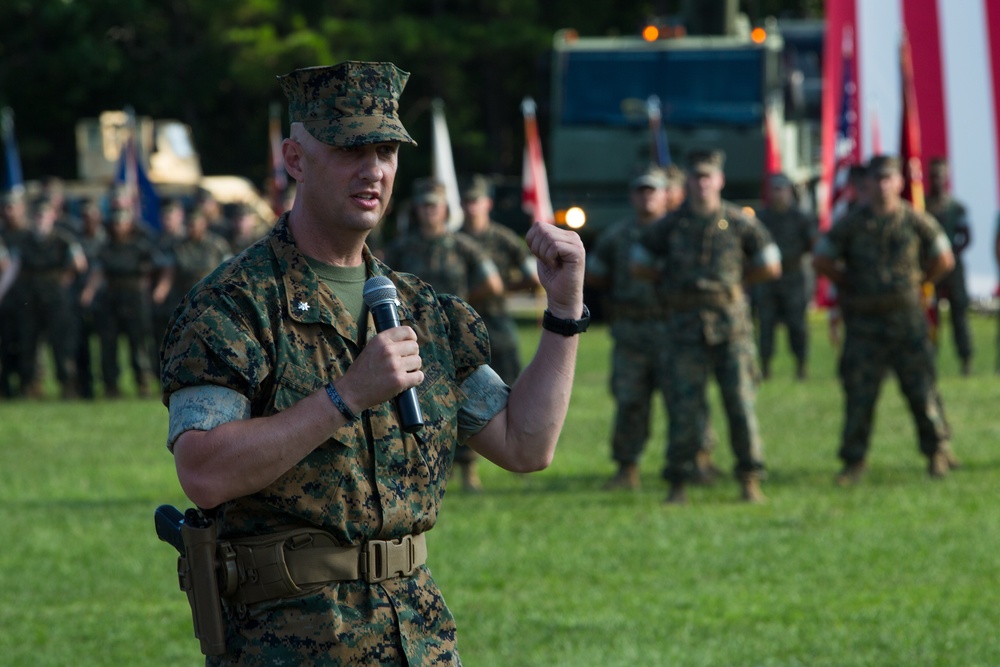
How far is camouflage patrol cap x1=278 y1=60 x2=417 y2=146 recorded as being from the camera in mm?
3570

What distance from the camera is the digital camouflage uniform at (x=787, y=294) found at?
62.0 feet

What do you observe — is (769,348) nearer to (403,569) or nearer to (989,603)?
(989,603)

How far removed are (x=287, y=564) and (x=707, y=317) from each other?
25.1ft

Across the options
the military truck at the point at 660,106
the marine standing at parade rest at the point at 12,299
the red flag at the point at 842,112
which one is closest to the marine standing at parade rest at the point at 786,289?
the red flag at the point at 842,112

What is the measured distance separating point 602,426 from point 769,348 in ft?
14.6

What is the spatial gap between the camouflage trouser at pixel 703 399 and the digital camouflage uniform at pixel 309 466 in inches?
289

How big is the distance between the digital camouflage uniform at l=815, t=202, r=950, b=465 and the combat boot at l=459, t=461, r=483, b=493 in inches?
99.8

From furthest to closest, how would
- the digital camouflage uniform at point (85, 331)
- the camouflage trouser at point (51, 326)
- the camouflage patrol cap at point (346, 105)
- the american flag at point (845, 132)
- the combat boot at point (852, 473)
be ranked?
the digital camouflage uniform at point (85, 331)
the camouflage trouser at point (51, 326)
the american flag at point (845, 132)
the combat boot at point (852, 473)
the camouflage patrol cap at point (346, 105)

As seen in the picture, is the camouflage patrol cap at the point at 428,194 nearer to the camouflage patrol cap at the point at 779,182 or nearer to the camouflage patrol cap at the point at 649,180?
the camouflage patrol cap at the point at 649,180

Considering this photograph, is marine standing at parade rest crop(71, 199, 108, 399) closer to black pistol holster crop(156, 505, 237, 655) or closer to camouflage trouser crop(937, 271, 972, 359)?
camouflage trouser crop(937, 271, 972, 359)

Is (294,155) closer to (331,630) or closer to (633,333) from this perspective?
(331,630)

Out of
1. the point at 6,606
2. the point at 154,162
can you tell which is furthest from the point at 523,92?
the point at 6,606

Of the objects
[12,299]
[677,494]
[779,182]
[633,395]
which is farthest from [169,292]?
[677,494]

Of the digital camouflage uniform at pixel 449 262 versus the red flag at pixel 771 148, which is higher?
the red flag at pixel 771 148
